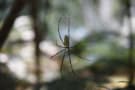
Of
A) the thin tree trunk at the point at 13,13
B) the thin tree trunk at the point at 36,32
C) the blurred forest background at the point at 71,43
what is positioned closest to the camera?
the blurred forest background at the point at 71,43

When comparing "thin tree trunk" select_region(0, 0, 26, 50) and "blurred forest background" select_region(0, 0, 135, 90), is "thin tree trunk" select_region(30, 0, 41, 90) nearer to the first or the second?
"blurred forest background" select_region(0, 0, 135, 90)

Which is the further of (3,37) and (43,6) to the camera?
(43,6)

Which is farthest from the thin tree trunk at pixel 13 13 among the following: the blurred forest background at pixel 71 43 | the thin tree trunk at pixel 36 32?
the thin tree trunk at pixel 36 32

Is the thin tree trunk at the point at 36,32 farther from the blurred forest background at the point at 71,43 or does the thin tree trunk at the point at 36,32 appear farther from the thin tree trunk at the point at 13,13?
the thin tree trunk at the point at 13,13

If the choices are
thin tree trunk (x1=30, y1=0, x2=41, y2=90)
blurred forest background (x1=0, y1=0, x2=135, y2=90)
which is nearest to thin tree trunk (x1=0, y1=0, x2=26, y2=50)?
blurred forest background (x1=0, y1=0, x2=135, y2=90)

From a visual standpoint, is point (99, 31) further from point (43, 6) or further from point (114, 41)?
point (43, 6)

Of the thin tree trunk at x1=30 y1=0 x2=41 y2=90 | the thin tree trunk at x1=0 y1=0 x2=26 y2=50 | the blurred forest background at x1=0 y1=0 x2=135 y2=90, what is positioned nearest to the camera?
the blurred forest background at x1=0 y1=0 x2=135 y2=90

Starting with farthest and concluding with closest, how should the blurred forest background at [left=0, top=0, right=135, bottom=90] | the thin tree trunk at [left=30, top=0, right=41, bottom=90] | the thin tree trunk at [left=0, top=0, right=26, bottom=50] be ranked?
the thin tree trunk at [left=30, top=0, right=41, bottom=90] < the thin tree trunk at [left=0, top=0, right=26, bottom=50] < the blurred forest background at [left=0, top=0, right=135, bottom=90]

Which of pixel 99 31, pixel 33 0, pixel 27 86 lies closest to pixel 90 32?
pixel 99 31

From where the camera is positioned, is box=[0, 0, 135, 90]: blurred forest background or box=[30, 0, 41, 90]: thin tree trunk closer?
box=[0, 0, 135, 90]: blurred forest background
